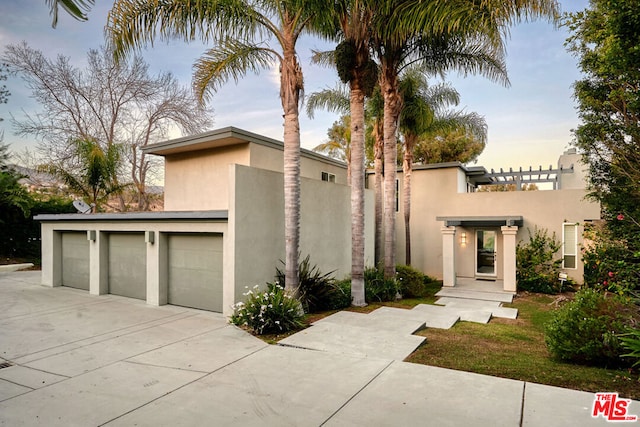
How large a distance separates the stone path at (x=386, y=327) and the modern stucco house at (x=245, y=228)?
2260 millimetres

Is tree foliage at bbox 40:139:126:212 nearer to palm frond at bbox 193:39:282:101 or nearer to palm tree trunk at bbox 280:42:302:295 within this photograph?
palm frond at bbox 193:39:282:101

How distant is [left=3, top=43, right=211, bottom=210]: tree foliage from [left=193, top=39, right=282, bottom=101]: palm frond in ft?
47.9

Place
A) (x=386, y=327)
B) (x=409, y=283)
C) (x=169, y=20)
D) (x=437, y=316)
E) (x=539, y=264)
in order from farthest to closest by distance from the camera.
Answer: (x=539, y=264) < (x=409, y=283) < (x=437, y=316) < (x=169, y=20) < (x=386, y=327)

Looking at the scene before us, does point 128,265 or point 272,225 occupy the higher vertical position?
point 272,225

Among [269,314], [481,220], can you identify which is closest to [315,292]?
[269,314]

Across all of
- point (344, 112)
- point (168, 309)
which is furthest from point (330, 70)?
point (168, 309)

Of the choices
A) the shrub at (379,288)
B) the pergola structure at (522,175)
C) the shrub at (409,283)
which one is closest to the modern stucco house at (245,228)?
the pergola structure at (522,175)

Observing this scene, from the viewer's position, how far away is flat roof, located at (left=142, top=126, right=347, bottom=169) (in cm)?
1104

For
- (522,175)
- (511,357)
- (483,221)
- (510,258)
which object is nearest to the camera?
(511,357)

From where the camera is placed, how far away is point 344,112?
1708 centimetres

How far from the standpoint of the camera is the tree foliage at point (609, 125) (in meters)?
7.15

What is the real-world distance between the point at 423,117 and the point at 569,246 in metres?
7.91

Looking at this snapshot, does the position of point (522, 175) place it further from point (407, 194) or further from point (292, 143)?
point (292, 143)

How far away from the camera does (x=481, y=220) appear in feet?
48.4
